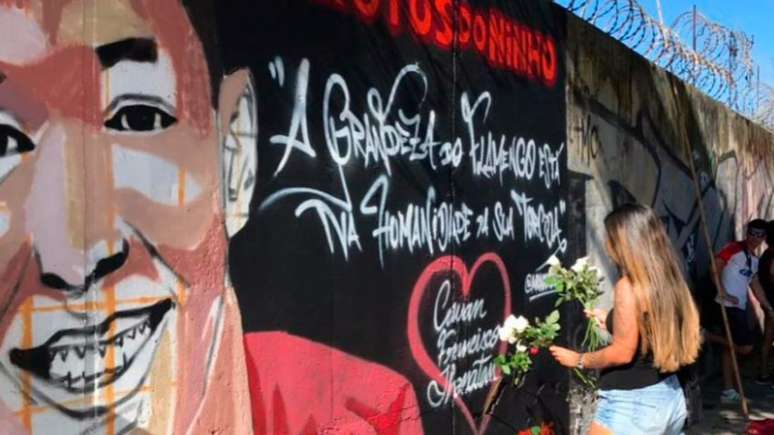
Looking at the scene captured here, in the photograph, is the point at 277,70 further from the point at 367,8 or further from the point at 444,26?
the point at 444,26

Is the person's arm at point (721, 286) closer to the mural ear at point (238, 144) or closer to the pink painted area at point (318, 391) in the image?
the pink painted area at point (318, 391)

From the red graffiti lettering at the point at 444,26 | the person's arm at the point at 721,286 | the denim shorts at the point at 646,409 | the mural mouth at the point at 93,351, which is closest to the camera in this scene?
the mural mouth at the point at 93,351

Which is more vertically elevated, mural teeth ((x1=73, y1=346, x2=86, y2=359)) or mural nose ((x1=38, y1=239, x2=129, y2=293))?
mural nose ((x1=38, y1=239, x2=129, y2=293))

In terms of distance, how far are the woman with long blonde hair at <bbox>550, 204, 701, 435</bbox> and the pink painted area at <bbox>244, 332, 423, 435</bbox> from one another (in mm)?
1051

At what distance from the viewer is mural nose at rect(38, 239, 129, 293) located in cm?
276

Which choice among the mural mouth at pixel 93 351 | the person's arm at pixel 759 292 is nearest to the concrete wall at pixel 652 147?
the person's arm at pixel 759 292

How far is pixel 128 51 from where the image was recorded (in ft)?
9.95

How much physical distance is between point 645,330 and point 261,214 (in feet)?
5.28

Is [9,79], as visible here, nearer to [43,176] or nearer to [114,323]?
[43,176]

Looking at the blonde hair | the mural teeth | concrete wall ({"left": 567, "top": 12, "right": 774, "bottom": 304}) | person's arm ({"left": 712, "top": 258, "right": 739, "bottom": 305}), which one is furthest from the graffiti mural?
person's arm ({"left": 712, "top": 258, "right": 739, "bottom": 305})

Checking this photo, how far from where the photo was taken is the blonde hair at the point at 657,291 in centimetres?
365

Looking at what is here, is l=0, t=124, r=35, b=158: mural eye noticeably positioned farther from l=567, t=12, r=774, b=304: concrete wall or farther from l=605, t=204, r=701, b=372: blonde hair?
l=567, t=12, r=774, b=304: concrete wall

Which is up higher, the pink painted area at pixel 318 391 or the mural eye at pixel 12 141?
the mural eye at pixel 12 141

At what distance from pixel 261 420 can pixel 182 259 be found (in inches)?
30.8
